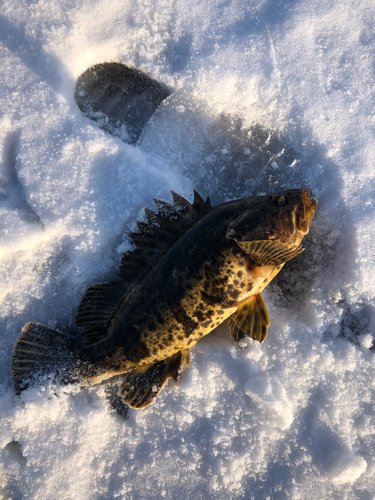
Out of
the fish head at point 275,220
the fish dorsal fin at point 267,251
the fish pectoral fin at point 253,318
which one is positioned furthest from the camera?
the fish pectoral fin at point 253,318

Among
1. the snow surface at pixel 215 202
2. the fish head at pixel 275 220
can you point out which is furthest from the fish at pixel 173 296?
the snow surface at pixel 215 202

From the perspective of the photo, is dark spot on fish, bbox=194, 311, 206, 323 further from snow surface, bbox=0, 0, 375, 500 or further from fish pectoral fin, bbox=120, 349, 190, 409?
snow surface, bbox=0, 0, 375, 500

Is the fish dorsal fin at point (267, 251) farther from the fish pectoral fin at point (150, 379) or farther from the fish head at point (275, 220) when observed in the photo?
the fish pectoral fin at point (150, 379)

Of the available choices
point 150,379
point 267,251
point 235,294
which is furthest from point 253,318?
point 150,379

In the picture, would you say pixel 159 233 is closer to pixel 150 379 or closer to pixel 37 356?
pixel 150 379

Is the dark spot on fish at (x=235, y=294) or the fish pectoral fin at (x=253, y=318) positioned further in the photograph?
the fish pectoral fin at (x=253, y=318)

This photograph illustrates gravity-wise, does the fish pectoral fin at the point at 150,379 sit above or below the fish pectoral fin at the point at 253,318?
above

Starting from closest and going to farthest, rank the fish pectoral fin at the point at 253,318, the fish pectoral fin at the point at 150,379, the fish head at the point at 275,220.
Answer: the fish head at the point at 275,220, the fish pectoral fin at the point at 253,318, the fish pectoral fin at the point at 150,379
